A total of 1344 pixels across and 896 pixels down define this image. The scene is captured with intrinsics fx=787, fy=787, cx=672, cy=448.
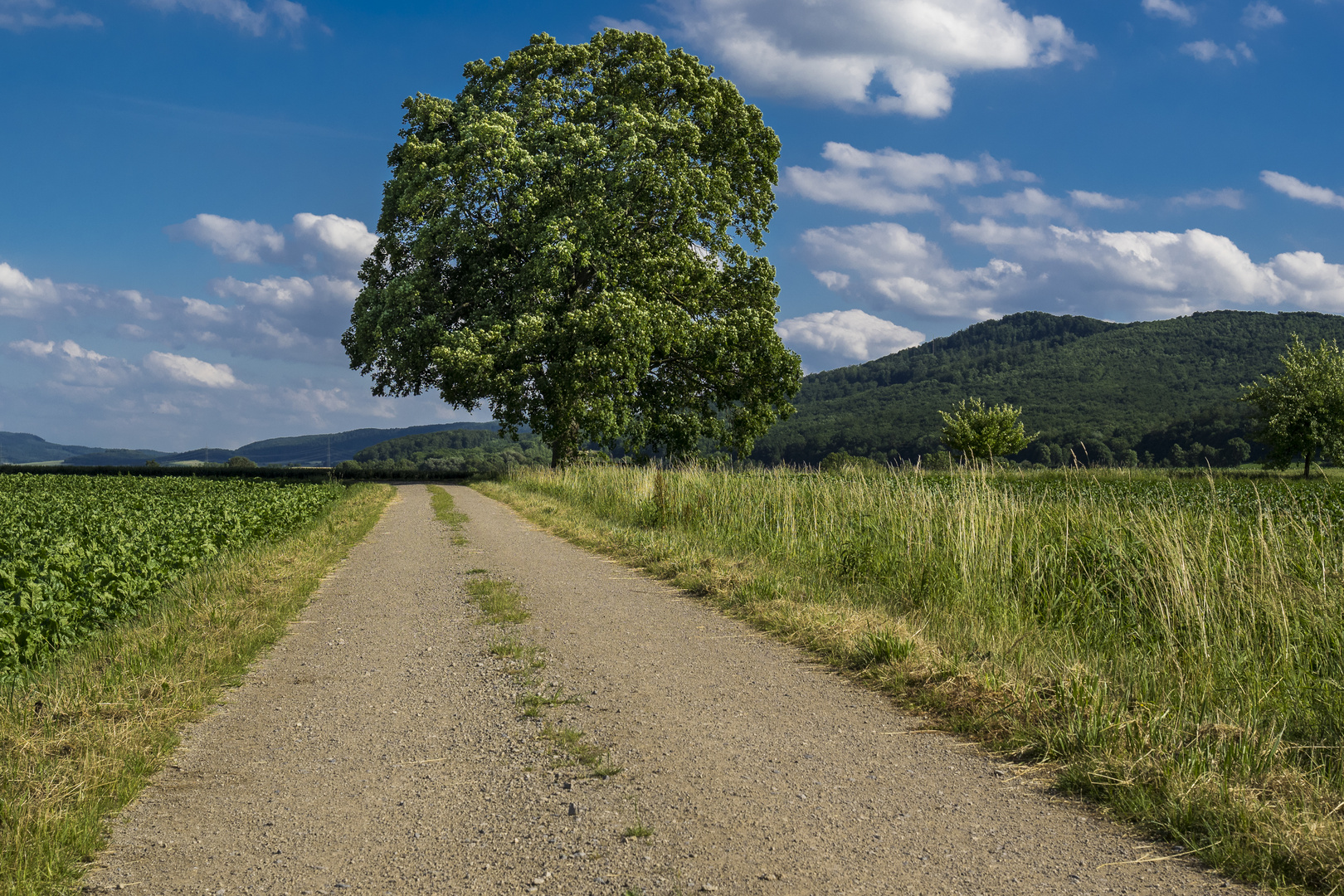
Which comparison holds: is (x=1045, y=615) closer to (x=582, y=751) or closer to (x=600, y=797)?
(x=582, y=751)

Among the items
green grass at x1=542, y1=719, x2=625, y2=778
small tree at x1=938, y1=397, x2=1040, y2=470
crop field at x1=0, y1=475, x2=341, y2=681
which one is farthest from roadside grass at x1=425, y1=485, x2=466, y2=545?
small tree at x1=938, y1=397, x2=1040, y2=470

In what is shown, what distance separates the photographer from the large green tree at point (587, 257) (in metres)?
27.2

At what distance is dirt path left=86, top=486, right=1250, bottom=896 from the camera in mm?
3037

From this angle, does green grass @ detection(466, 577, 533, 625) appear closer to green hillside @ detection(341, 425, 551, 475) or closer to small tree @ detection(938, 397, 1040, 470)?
small tree @ detection(938, 397, 1040, 470)

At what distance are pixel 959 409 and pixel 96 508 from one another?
52251 mm

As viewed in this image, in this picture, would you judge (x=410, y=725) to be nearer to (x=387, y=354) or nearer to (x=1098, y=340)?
(x=387, y=354)

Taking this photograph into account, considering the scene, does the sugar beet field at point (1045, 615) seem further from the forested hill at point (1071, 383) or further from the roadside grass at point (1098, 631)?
the forested hill at point (1071, 383)

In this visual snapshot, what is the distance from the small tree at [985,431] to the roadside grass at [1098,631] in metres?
38.2

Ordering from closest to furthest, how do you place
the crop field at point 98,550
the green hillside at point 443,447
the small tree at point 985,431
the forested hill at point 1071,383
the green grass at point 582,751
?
the green grass at point 582,751
the crop field at point 98,550
the small tree at point 985,431
the green hillside at point 443,447
the forested hill at point 1071,383

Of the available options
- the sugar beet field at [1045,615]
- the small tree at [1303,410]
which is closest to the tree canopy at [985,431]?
the small tree at [1303,410]

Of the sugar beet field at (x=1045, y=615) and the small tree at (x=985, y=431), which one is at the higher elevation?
the small tree at (x=985, y=431)

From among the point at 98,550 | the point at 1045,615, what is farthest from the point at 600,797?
the point at 98,550

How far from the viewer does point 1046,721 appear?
4.48 metres

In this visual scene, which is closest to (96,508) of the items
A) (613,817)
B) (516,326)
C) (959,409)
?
(516,326)
